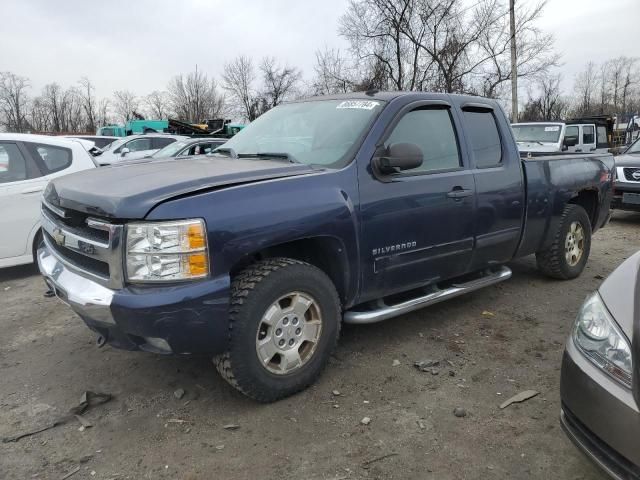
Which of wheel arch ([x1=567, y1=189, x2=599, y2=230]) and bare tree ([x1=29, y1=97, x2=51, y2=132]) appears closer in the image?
wheel arch ([x1=567, y1=189, x2=599, y2=230])

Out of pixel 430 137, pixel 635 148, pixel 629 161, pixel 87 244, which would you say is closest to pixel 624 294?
pixel 430 137

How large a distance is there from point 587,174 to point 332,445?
420 centimetres

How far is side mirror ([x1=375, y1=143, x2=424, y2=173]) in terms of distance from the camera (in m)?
3.23

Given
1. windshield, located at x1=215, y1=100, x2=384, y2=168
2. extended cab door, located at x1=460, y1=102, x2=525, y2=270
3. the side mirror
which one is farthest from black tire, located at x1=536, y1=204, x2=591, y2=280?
windshield, located at x1=215, y1=100, x2=384, y2=168

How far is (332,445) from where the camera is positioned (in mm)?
2646

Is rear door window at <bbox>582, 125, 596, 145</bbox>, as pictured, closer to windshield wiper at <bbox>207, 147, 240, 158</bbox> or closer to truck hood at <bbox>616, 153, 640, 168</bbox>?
truck hood at <bbox>616, 153, 640, 168</bbox>

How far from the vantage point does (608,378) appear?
195 cm

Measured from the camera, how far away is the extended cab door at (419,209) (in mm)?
3316

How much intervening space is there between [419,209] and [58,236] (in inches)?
91.6

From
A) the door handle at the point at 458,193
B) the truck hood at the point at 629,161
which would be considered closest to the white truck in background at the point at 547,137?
the truck hood at the point at 629,161

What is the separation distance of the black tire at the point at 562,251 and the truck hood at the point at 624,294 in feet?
9.57

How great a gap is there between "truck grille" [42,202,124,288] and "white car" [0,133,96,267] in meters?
2.68

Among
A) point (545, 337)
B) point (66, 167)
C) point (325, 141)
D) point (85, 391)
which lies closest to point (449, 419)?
point (545, 337)

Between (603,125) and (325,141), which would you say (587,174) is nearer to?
(325,141)
